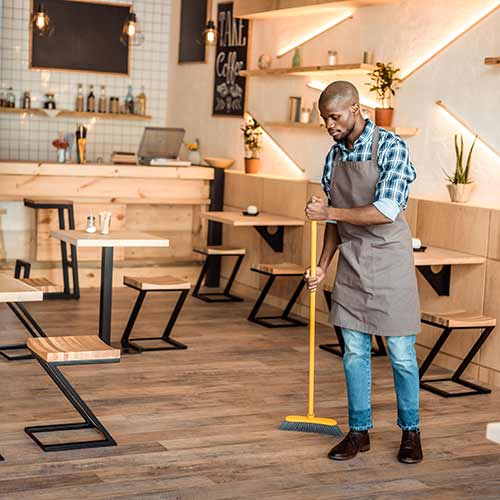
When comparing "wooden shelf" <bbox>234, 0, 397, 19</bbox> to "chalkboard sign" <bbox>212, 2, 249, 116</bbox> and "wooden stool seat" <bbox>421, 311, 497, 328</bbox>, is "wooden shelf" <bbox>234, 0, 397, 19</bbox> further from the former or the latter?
"wooden stool seat" <bbox>421, 311, 497, 328</bbox>

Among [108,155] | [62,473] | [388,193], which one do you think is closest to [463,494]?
[388,193]

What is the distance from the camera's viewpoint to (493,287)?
5.31 m

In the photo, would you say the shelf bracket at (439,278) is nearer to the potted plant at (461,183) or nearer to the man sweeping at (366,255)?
the potted plant at (461,183)

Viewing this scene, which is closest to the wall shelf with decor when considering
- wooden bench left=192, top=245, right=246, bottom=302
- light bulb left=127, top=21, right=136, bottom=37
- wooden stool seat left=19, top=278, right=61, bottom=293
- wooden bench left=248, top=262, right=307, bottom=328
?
light bulb left=127, top=21, right=136, bottom=37

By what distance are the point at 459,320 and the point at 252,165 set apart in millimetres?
3176

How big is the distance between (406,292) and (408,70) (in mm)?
2725

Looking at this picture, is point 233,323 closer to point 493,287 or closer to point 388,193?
point 493,287

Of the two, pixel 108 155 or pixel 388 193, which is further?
pixel 108 155

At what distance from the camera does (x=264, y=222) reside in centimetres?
685

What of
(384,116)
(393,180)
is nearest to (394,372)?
(393,180)

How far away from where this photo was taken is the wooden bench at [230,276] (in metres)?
7.46

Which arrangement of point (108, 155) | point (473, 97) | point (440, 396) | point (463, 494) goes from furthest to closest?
1. point (108, 155)
2. point (473, 97)
3. point (440, 396)
4. point (463, 494)

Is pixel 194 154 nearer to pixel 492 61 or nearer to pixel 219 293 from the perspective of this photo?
pixel 219 293

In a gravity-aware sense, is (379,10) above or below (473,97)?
above
